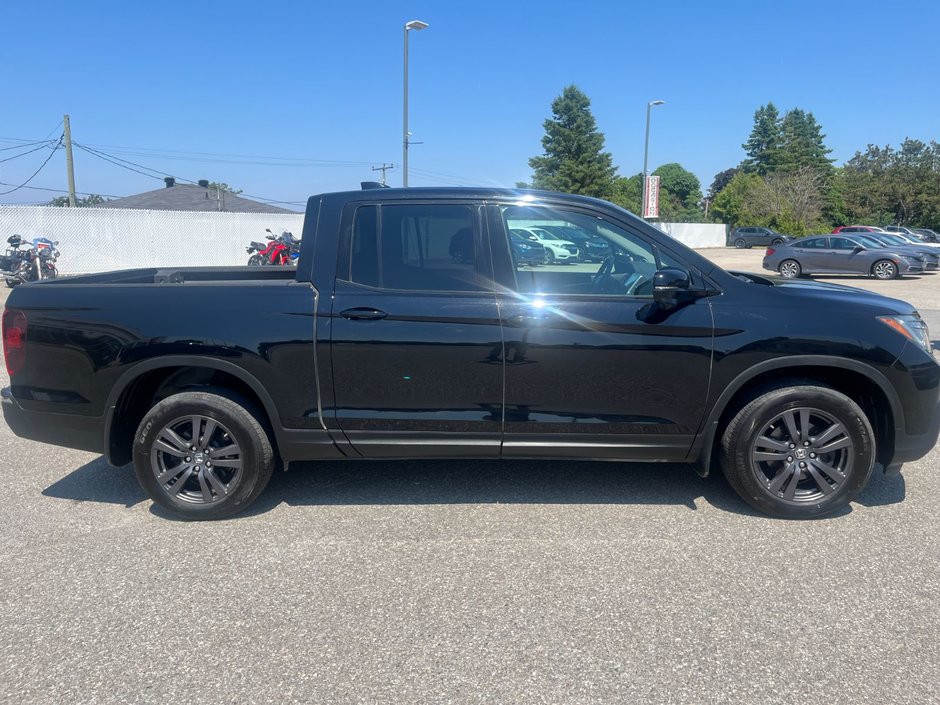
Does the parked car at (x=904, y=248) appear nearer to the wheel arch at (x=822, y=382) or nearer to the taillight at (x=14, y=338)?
the wheel arch at (x=822, y=382)

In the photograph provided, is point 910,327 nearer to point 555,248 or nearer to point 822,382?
point 822,382

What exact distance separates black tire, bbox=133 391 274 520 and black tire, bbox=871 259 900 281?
22.4 metres

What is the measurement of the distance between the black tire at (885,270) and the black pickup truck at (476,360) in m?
20.2

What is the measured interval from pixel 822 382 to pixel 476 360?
76.4 inches

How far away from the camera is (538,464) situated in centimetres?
477

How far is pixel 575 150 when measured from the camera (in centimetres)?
5459

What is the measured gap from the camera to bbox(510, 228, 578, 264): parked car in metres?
3.97

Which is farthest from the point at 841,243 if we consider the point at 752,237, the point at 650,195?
the point at 752,237

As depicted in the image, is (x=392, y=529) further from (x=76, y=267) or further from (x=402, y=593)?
(x=76, y=267)

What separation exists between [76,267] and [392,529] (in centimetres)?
2140

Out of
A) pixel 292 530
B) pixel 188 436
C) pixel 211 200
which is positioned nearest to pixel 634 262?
pixel 292 530

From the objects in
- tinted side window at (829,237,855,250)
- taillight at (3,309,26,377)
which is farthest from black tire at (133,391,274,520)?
tinted side window at (829,237,855,250)

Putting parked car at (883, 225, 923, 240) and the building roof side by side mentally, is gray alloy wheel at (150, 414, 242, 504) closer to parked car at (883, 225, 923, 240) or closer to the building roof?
the building roof

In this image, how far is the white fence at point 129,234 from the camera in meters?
20.3
